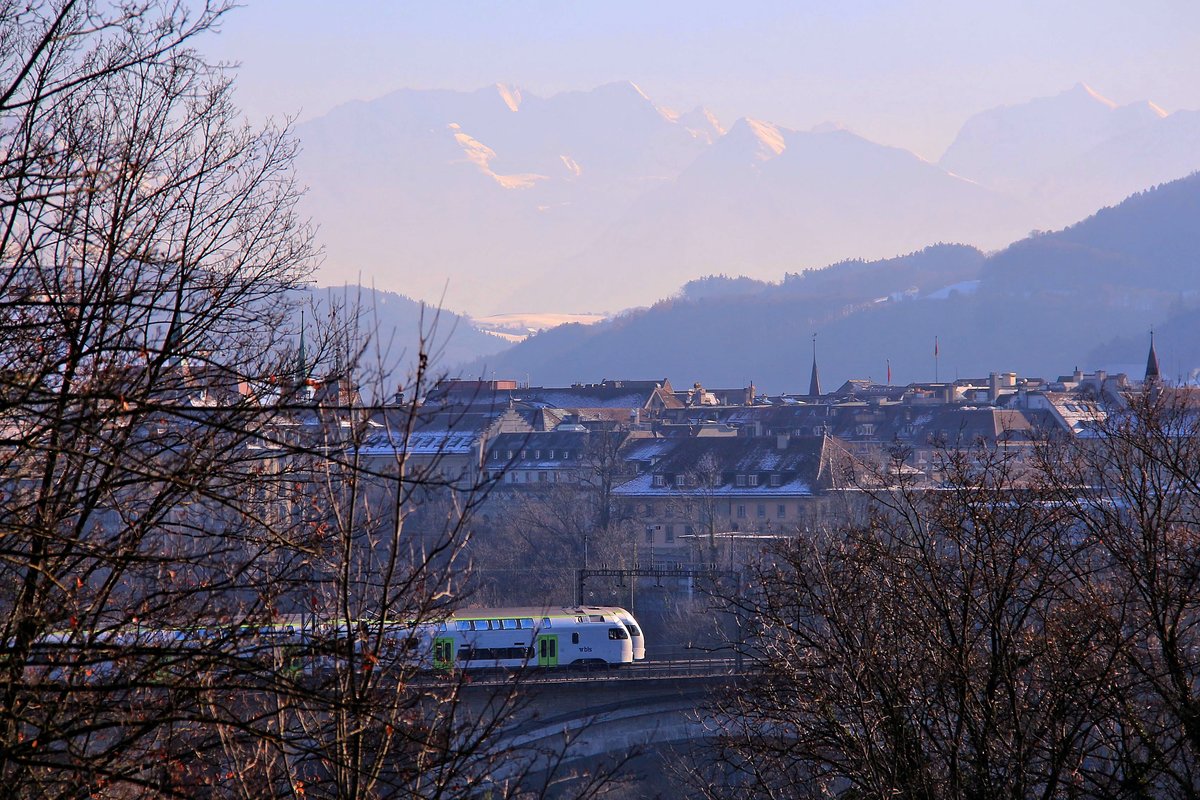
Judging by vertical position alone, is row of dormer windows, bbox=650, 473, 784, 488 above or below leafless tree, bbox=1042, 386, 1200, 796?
below

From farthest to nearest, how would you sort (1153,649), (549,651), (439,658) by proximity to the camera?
(549,651), (1153,649), (439,658)

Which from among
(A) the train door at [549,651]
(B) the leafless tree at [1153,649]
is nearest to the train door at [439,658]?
(B) the leafless tree at [1153,649]

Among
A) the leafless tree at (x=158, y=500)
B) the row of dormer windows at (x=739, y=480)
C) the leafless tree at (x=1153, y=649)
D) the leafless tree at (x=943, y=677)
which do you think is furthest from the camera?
the row of dormer windows at (x=739, y=480)

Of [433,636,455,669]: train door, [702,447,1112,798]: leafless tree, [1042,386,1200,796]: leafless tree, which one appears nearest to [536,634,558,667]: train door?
[1042,386,1200,796]: leafless tree

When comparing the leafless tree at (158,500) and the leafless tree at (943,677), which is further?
the leafless tree at (943,677)

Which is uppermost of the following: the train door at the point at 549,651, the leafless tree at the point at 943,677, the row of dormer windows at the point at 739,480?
the leafless tree at the point at 943,677

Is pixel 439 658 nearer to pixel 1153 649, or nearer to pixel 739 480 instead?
pixel 1153 649

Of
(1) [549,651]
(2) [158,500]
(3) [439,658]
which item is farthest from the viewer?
(1) [549,651]

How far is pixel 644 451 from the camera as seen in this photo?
79375 millimetres

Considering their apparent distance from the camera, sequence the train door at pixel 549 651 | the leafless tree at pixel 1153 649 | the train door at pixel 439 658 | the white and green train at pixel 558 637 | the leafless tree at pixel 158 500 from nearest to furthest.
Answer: the leafless tree at pixel 158 500
the leafless tree at pixel 1153 649
the train door at pixel 439 658
the white and green train at pixel 558 637
the train door at pixel 549 651

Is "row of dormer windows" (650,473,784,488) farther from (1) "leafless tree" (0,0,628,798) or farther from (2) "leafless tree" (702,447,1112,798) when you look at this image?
(1) "leafless tree" (0,0,628,798)

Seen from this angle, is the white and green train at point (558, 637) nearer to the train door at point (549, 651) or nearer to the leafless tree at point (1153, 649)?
the train door at point (549, 651)

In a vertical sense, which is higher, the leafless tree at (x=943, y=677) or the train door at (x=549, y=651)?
the leafless tree at (x=943, y=677)

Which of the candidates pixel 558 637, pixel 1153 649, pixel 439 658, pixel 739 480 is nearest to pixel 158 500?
pixel 439 658
